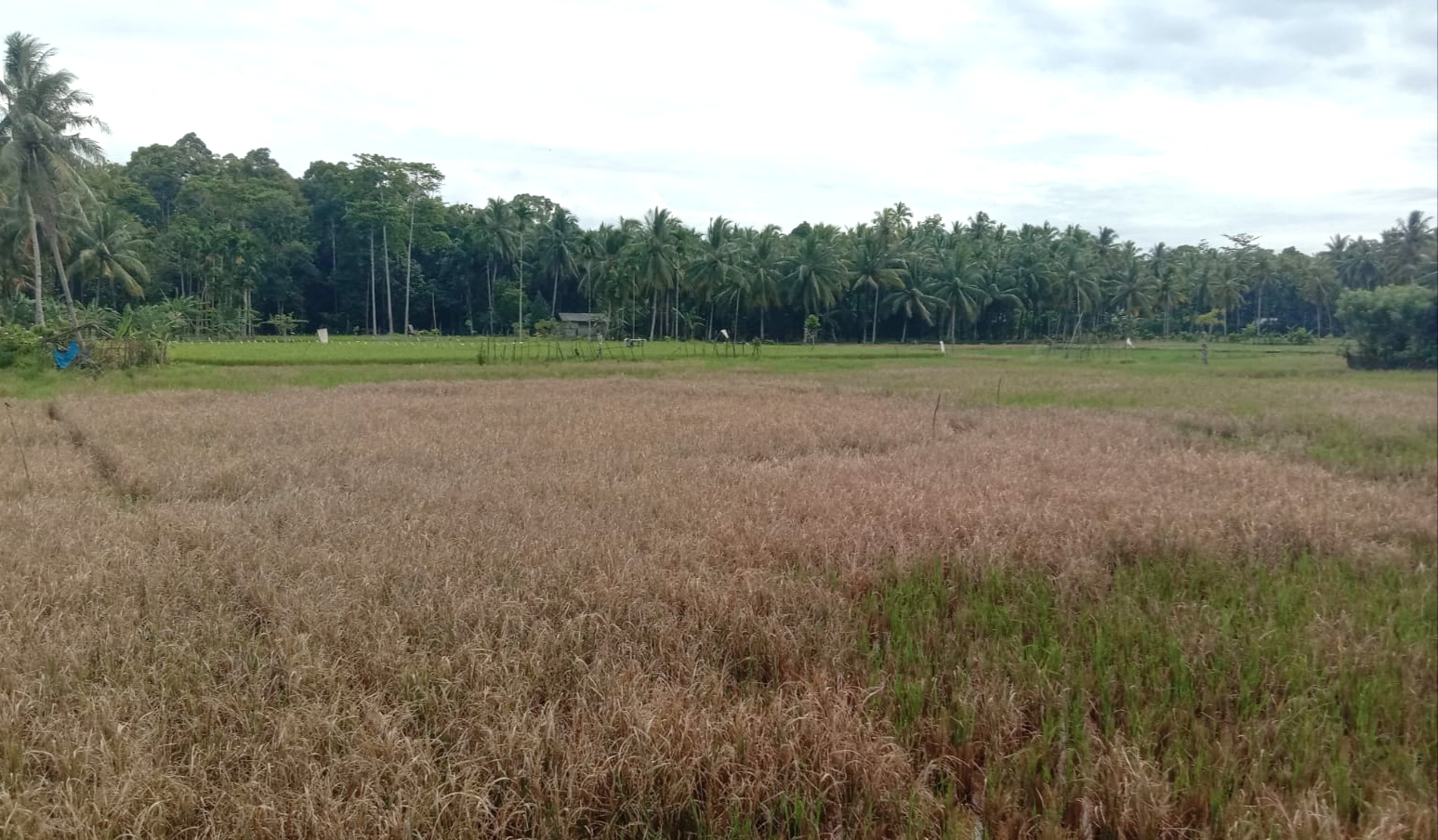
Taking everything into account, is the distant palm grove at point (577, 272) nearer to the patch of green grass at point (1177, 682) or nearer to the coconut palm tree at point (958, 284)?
the coconut palm tree at point (958, 284)

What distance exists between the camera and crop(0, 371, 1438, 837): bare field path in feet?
8.95

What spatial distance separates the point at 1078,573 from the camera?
15.9 ft

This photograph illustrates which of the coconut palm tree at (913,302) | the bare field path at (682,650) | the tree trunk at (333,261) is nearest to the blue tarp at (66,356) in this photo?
the bare field path at (682,650)

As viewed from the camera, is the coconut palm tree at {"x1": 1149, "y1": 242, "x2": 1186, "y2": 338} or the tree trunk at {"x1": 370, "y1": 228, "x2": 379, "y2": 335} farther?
the coconut palm tree at {"x1": 1149, "y1": 242, "x2": 1186, "y2": 338}

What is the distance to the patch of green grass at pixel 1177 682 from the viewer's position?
291 cm

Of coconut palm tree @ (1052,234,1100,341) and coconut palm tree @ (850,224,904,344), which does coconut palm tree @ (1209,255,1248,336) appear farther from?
coconut palm tree @ (850,224,904,344)

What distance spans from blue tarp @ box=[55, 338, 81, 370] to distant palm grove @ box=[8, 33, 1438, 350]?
72.9ft

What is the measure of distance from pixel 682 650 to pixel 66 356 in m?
21.3

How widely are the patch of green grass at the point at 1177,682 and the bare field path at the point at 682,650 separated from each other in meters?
0.02

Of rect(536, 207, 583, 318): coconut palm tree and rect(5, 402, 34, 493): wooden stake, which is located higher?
rect(536, 207, 583, 318): coconut palm tree

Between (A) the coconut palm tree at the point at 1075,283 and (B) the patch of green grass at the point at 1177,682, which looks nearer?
(B) the patch of green grass at the point at 1177,682

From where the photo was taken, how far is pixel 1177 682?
360 cm

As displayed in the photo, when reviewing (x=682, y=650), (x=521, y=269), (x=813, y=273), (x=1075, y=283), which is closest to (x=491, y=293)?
(x=521, y=269)

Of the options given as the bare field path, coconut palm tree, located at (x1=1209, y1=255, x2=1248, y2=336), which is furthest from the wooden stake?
coconut palm tree, located at (x1=1209, y1=255, x2=1248, y2=336)
